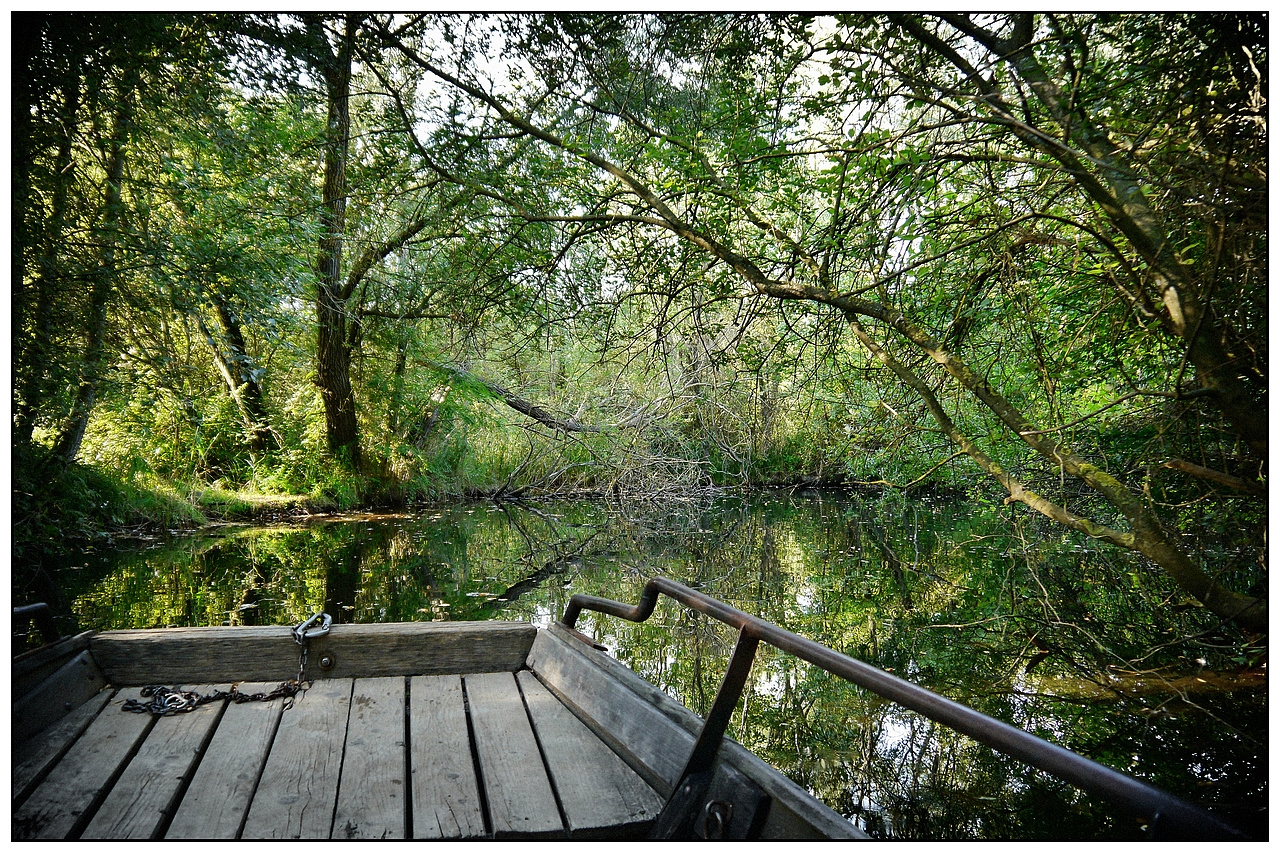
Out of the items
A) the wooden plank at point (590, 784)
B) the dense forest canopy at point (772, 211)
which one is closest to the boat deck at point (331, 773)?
the wooden plank at point (590, 784)

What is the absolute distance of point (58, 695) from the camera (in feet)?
7.87

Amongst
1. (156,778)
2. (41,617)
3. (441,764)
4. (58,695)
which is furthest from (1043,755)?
(41,617)

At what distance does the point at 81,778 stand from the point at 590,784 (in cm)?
147

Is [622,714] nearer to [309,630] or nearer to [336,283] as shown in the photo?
[309,630]

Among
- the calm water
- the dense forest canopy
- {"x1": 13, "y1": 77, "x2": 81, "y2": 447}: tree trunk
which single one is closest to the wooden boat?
the calm water

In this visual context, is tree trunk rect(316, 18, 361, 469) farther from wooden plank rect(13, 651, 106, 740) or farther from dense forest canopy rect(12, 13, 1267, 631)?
wooden plank rect(13, 651, 106, 740)

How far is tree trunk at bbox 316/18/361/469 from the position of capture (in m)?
4.93

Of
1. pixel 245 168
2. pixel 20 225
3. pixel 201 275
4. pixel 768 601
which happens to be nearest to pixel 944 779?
pixel 768 601

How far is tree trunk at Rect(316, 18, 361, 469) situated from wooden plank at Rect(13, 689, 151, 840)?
12.4 ft

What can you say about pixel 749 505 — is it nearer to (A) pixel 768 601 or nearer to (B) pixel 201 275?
(A) pixel 768 601

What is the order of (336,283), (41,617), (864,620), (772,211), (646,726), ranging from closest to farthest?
1. (646,726)
2. (41,617)
3. (772,211)
4. (864,620)
5. (336,283)

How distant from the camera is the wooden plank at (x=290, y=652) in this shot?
273 cm

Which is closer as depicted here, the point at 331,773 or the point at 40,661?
the point at 331,773

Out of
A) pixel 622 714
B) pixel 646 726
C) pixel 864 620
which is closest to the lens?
pixel 646 726
